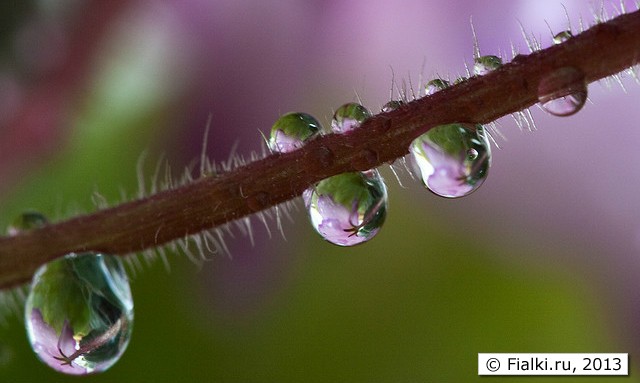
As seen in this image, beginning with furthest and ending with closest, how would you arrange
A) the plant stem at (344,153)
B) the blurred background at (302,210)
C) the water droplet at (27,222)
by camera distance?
1. the blurred background at (302,210)
2. the water droplet at (27,222)
3. the plant stem at (344,153)

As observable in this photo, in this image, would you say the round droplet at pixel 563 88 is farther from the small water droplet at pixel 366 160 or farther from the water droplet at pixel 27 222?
the water droplet at pixel 27 222

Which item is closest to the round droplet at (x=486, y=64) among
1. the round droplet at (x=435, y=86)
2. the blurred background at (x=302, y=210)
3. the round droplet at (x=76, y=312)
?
the round droplet at (x=435, y=86)

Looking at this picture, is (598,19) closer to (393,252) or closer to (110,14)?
(393,252)

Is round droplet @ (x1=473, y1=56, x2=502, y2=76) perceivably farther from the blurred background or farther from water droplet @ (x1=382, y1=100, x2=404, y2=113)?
the blurred background

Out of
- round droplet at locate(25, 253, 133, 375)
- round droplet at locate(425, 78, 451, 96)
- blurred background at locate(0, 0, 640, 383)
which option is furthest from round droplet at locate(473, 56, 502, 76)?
blurred background at locate(0, 0, 640, 383)

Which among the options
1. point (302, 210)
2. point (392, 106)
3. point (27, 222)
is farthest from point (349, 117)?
point (302, 210)

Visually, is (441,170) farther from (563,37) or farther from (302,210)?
(302,210)
